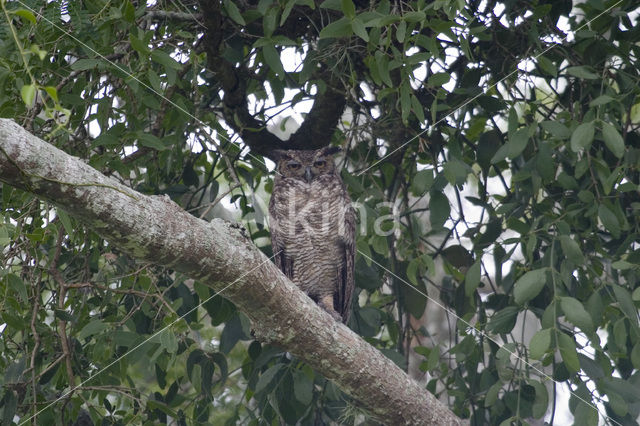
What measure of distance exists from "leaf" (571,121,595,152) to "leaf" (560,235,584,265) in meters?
0.26

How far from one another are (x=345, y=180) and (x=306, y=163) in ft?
0.65

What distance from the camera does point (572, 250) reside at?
6.75ft

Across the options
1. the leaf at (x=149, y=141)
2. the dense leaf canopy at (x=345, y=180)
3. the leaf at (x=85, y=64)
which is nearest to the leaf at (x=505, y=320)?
the dense leaf canopy at (x=345, y=180)

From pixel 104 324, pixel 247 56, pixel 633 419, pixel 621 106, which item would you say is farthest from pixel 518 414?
pixel 247 56

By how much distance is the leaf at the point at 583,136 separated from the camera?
6.48 ft

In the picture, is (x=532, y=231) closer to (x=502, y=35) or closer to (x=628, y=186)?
(x=628, y=186)

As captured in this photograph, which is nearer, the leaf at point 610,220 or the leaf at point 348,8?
the leaf at point 348,8

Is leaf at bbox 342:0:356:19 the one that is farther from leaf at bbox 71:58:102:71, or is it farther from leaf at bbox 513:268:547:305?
leaf at bbox 513:268:547:305

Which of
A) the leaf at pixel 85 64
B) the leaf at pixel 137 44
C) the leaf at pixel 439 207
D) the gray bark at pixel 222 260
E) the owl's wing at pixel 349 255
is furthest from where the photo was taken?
the owl's wing at pixel 349 255

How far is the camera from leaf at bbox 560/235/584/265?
2.05 m

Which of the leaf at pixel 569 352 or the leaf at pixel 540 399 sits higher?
the leaf at pixel 569 352

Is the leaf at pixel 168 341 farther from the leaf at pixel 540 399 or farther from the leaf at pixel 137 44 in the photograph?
the leaf at pixel 540 399

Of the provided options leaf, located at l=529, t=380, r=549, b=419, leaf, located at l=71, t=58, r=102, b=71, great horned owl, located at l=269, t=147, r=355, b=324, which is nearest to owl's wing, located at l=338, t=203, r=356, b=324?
great horned owl, located at l=269, t=147, r=355, b=324

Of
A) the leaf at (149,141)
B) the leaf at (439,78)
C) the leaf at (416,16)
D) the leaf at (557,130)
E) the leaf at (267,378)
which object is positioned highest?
the leaf at (416,16)
